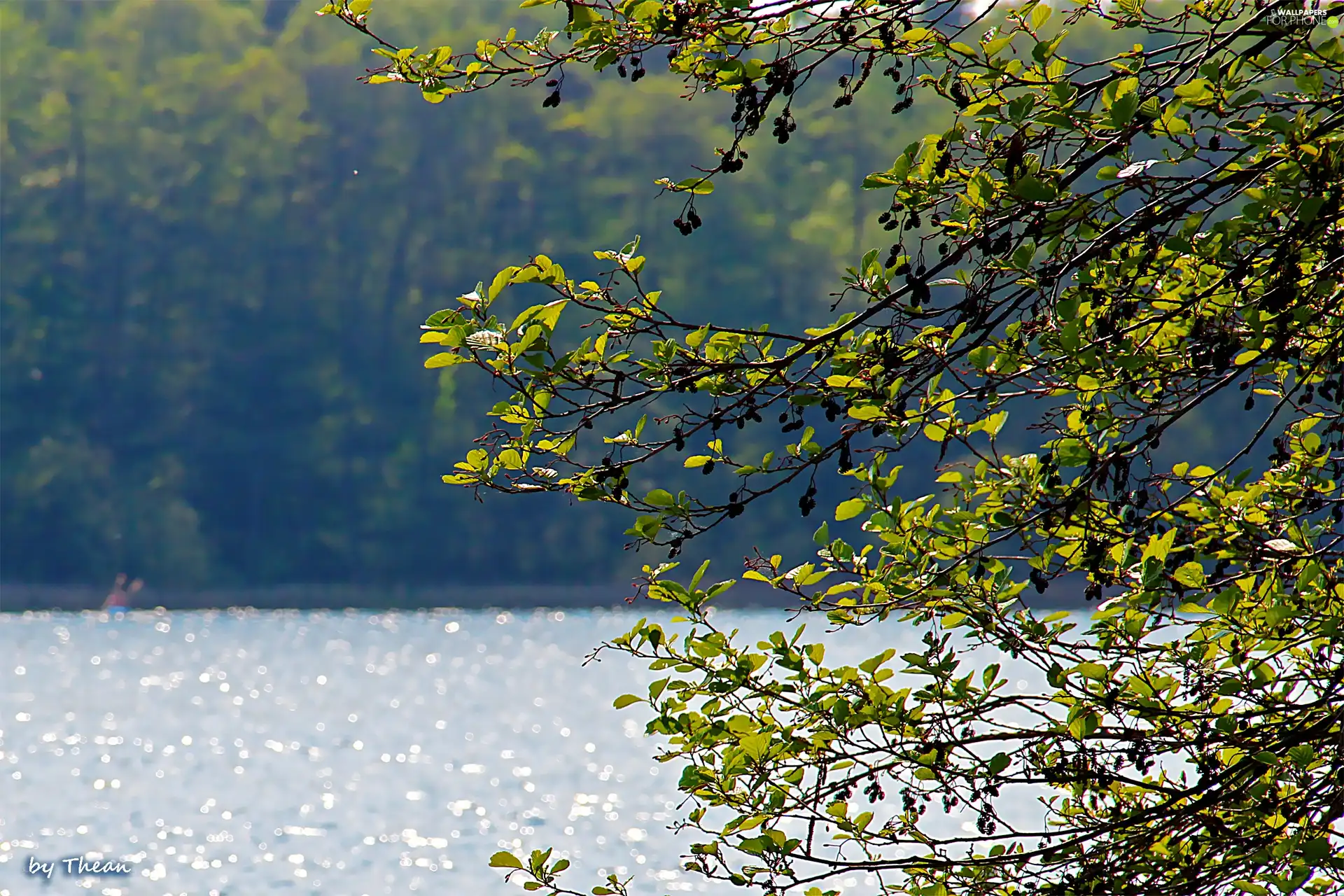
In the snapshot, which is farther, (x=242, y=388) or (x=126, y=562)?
(x=242, y=388)

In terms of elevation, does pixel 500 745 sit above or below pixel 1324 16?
above

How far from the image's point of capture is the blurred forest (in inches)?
2844

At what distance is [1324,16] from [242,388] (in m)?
74.2

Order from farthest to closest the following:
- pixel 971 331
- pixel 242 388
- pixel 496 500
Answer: pixel 242 388 → pixel 496 500 → pixel 971 331

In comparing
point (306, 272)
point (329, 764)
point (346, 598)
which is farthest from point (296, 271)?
point (329, 764)

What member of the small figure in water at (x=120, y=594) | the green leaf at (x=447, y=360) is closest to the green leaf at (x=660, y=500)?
the green leaf at (x=447, y=360)

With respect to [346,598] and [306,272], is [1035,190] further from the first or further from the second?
[306,272]

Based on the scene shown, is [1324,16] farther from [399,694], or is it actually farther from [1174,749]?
[399,694]

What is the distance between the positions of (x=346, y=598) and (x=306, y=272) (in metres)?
15.7

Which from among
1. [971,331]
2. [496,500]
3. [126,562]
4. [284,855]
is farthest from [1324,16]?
[126,562]

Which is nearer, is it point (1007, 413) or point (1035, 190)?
point (1035, 190)

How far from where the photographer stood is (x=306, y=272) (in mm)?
77312

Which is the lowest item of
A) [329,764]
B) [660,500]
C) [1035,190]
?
[660,500]

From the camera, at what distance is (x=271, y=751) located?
3353 centimetres
